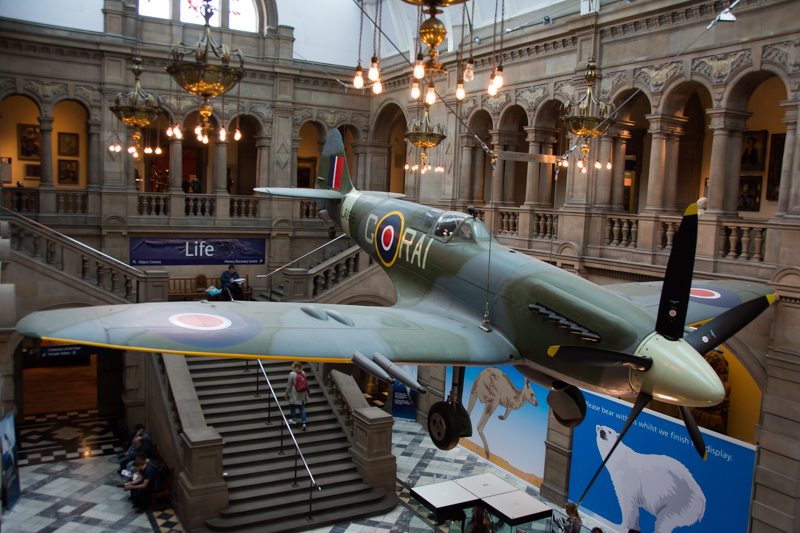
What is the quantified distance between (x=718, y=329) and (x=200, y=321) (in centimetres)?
556

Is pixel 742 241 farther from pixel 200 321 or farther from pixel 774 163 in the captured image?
pixel 200 321

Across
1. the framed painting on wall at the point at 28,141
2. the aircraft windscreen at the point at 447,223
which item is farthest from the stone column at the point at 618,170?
the framed painting on wall at the point at 28,141

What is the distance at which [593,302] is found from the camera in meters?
7.25

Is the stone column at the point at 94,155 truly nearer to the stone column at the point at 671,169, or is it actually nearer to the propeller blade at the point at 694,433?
the stone column at the point at 671,169

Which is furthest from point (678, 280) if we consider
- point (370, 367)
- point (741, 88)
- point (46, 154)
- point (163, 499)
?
point (46, 154)

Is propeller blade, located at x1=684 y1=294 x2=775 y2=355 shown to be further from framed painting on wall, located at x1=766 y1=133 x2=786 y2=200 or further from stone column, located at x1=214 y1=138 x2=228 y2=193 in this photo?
stone column, located at x1=214 y1=138 x2=228 y2=193

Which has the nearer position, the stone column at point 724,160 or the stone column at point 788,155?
the stone column at point 788,155

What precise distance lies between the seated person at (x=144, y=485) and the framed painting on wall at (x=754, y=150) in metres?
14.3

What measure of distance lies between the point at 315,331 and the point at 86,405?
52.9 feet

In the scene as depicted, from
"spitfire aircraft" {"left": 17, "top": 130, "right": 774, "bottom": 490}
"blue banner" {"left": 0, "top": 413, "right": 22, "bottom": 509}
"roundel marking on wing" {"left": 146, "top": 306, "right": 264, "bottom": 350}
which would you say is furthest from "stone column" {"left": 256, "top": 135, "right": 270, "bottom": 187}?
"roundel marking on wing" {"left": 146, "top": 306, "right": 264, "bottom": 350}

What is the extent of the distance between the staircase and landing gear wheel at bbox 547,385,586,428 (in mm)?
6719

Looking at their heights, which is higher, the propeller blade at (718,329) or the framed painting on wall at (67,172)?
the framed painting on wall at (67,172)

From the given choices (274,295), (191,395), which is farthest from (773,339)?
(274,295)

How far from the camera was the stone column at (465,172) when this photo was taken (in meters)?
18.0
